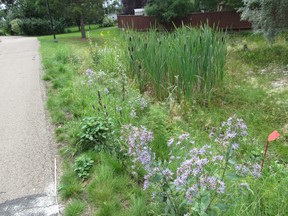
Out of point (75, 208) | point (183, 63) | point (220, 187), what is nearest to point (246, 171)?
point (220, 187)

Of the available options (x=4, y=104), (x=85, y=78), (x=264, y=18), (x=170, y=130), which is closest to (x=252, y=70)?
(x=264, y=18)

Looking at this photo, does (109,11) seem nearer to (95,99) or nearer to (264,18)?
(264,18)

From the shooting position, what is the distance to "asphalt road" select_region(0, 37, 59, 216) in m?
2.40

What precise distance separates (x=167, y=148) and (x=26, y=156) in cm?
160

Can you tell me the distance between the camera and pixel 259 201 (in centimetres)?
190

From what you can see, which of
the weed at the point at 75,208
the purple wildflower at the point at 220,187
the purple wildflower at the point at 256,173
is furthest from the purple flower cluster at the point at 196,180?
the weed at the point at 75,208

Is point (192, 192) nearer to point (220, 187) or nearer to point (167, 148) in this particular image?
point (220, 187)

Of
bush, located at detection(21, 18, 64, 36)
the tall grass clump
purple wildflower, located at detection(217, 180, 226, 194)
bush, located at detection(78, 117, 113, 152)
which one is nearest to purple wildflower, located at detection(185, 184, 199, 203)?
purple wildflower, located at detection(217, 180, 226, 194)

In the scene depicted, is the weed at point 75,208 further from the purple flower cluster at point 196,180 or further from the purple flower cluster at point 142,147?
the purple flower cluster at point 196,180

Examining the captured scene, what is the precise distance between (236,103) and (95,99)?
2.43m

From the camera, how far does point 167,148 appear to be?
2.88 m

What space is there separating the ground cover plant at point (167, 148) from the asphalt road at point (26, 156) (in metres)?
0.18

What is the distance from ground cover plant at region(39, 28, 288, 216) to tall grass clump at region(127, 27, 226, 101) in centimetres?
19

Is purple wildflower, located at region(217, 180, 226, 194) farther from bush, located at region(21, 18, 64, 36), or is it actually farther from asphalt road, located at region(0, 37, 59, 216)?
bush, located at region(21, 18, 64, 36)
